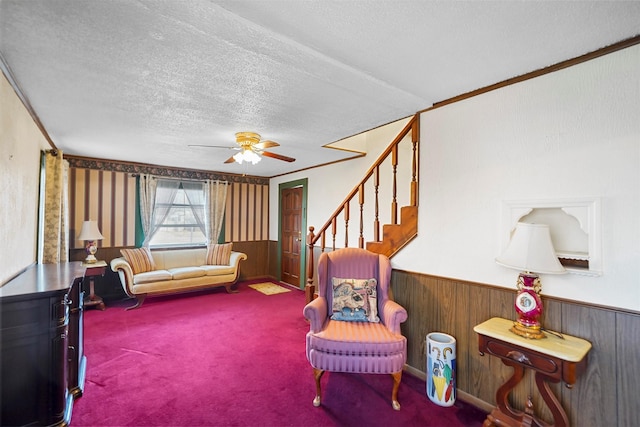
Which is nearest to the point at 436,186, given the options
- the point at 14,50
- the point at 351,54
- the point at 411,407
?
the point at 351,54

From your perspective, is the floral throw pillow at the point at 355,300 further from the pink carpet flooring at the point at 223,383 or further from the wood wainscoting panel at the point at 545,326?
the pink carpet flooring at the point at 223,383

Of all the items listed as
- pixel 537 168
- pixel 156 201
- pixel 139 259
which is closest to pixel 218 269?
pixel 139 259

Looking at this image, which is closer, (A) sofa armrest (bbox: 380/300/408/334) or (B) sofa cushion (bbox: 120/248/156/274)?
(A) sofa armrest (bbox: 380/300/408/334)

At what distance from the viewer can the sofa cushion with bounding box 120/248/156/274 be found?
4703mm

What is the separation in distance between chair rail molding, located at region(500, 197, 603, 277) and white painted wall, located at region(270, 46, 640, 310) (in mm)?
35

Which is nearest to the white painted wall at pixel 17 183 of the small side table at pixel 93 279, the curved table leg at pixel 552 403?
the small side table at pixel 93 279

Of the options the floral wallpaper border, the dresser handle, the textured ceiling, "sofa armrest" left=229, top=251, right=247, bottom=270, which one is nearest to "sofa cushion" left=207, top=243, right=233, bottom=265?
"sofa armrest" left=229, top=251, right=247, bottom=270

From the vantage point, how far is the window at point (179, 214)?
544 cm

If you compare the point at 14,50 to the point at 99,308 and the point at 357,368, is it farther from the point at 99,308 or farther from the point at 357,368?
the point at 99,308

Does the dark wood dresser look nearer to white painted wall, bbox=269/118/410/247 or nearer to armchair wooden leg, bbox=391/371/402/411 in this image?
armchair wooden leg, bbox=391/371/402/411

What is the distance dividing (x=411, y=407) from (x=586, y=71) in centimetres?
257

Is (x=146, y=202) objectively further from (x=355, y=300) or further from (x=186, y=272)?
(x=355, y=300)

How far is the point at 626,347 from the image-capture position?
1.65 m

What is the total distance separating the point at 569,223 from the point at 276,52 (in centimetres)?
218
